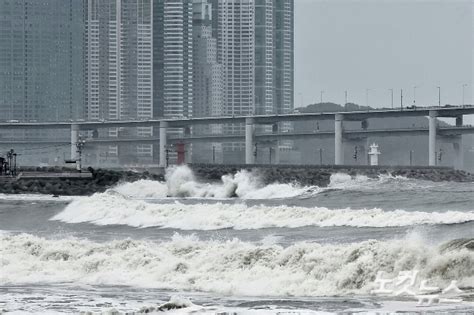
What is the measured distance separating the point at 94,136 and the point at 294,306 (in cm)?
14783

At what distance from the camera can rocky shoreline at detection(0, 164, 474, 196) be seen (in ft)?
240

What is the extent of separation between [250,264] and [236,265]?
→ 359 mm

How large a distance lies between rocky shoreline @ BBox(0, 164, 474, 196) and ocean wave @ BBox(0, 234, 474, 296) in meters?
41.9

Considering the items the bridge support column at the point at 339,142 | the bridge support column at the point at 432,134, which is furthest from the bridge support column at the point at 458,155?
Result: the bridge support column at the point at 339,142

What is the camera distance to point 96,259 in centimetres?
2805

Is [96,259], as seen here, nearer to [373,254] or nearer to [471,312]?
[373,254]

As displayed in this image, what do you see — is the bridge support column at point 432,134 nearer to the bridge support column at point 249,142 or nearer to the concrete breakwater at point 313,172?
the concrete breakwater at point 313,172

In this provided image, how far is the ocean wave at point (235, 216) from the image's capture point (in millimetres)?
34656

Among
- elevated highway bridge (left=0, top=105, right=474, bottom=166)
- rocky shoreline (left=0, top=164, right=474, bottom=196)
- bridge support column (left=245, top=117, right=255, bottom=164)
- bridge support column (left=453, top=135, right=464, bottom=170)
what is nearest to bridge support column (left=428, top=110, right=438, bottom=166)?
elevated highway bridge (left=0, top=105, right=474, bottom=166)

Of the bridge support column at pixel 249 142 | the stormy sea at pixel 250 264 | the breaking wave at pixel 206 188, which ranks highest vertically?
the bridge support column at pixel 249 142

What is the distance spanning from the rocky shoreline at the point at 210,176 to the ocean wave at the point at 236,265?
137 feet

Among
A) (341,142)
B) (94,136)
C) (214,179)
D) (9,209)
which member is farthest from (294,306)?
(94,136)

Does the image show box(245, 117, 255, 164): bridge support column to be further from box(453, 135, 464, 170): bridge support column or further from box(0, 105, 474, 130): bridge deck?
box(453, 135, 464, 170): bridge support column

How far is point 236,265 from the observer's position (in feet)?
82.1
